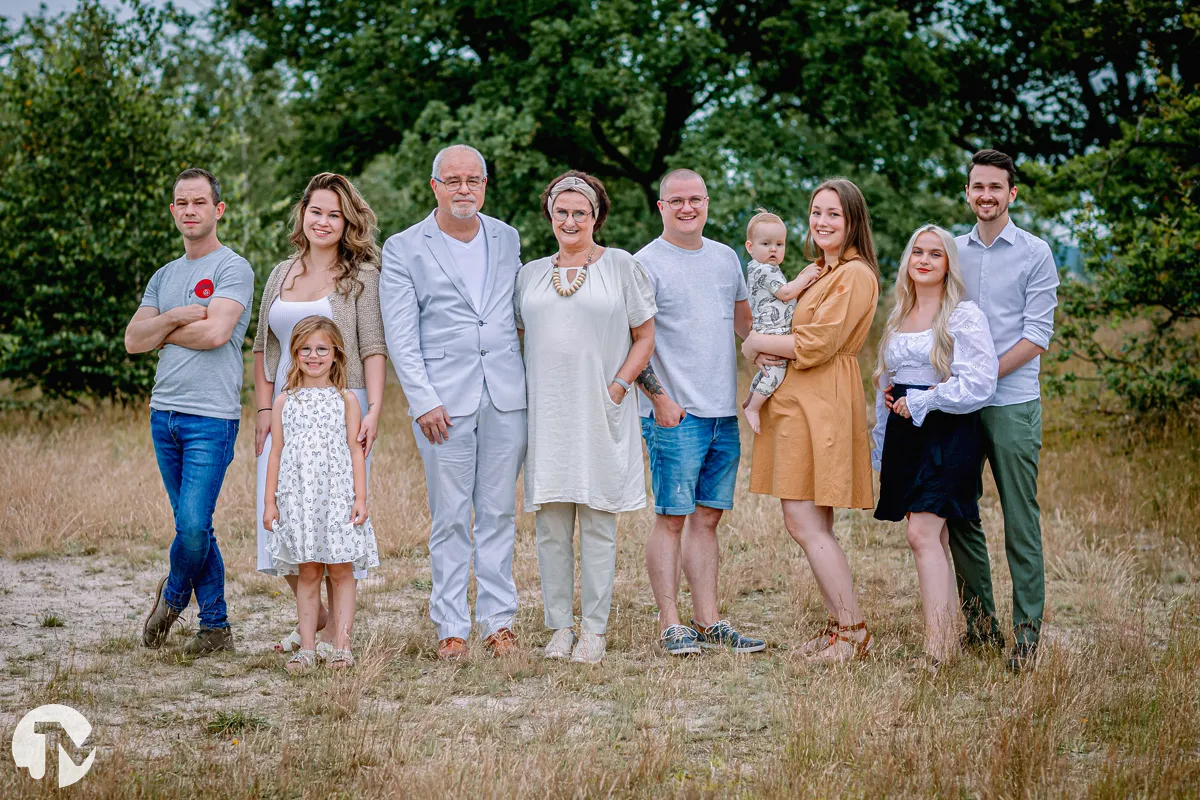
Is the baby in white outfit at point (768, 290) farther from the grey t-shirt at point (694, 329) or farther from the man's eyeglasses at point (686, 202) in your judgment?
the man's eyeglasses at point (686, 202)

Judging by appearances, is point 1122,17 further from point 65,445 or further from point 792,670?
point 65,445

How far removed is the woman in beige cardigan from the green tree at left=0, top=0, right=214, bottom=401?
8.08 meters

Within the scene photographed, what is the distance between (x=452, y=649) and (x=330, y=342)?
1.57 m

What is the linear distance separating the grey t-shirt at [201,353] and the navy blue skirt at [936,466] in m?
3.13

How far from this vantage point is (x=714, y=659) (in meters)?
5.26

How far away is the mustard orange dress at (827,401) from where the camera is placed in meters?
5.12

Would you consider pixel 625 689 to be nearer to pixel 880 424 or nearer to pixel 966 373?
pixel 880 424

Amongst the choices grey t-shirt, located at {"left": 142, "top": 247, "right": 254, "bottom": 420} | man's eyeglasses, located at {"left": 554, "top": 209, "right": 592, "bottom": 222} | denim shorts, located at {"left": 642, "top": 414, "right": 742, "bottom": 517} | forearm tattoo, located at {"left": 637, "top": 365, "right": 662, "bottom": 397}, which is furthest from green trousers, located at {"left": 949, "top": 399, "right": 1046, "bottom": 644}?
grey t-shirt, located at {"left": 142, "top": 247, "right": 254, "bottom": 420}

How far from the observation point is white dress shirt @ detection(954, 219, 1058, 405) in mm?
5066

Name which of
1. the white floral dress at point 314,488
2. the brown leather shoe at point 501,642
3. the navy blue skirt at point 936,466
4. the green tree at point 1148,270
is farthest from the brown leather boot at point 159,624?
the green tree at point 1148,270

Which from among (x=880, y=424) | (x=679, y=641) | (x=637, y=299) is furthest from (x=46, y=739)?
(x=880, y=424)

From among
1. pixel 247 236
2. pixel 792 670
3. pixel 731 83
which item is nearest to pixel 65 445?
pixel 247 236

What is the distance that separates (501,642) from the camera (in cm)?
538

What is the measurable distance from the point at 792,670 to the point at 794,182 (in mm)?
9883
